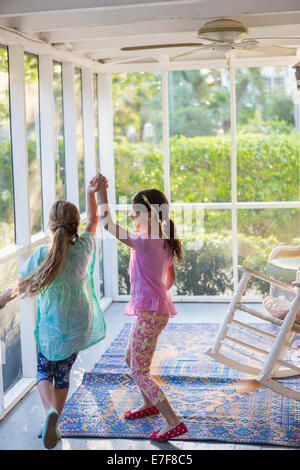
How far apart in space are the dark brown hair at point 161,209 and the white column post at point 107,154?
3.08 meters

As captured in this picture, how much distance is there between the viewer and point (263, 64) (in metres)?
6.37

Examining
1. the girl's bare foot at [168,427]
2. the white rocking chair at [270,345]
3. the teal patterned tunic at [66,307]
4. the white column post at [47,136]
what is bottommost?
the girl's bare foot at [168,427]

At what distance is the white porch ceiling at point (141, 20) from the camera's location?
3660 millimetres

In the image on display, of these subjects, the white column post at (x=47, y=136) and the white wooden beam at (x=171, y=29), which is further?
the white column post at (x=47, y=136)

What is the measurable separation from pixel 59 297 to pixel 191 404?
1269mm

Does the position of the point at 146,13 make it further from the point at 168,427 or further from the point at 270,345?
the point at 168,427

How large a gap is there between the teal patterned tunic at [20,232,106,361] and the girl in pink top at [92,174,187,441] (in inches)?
11.4

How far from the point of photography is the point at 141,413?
3.90 m

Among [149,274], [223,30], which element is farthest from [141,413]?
[223,30]

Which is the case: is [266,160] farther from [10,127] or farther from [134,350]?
[134,350]

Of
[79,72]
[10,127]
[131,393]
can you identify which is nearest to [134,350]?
[131,393]

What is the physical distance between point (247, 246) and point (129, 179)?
140cm

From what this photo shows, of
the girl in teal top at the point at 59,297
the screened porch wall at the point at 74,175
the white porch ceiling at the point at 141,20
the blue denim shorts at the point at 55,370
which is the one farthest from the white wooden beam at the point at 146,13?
the blue denim shorts at the point at 55,370

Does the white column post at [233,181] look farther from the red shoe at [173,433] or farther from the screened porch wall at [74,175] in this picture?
the red shoe at [173,433]
